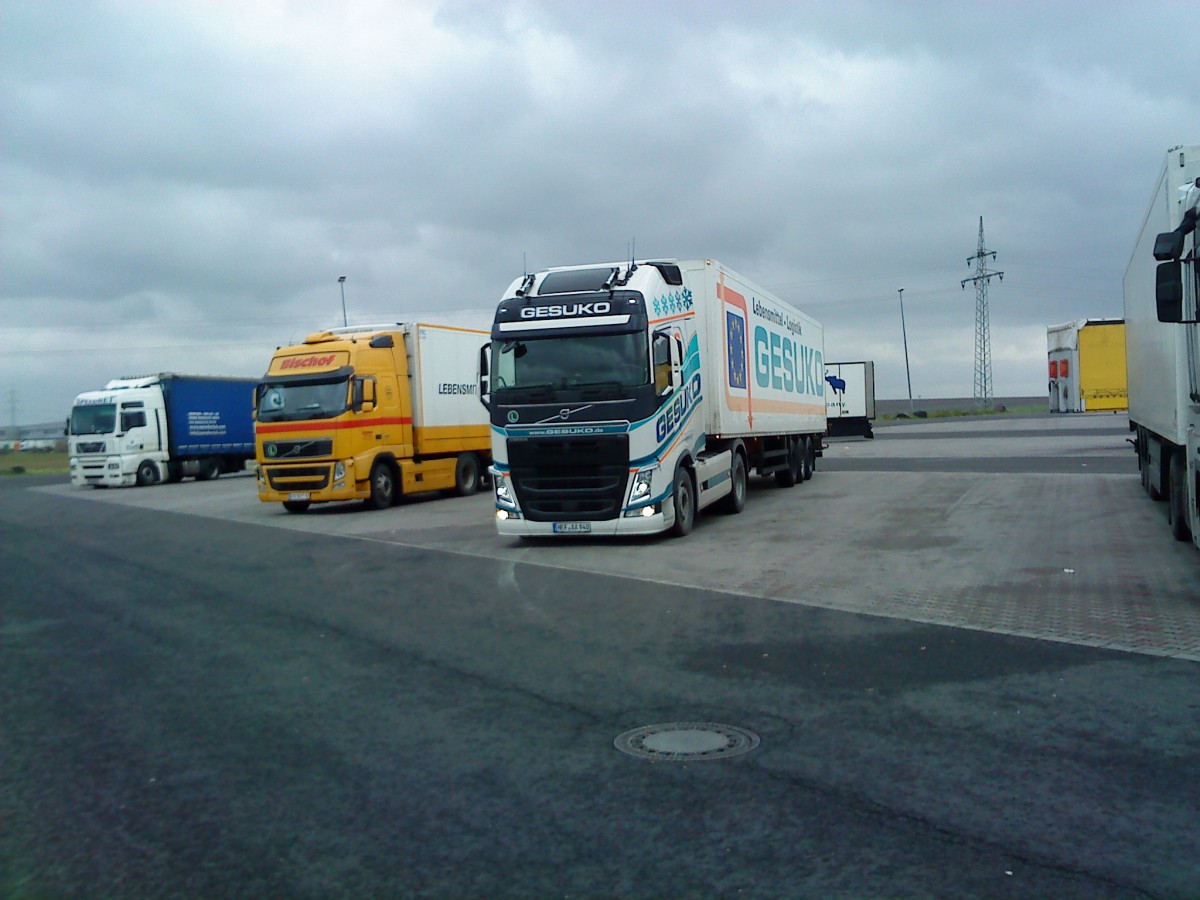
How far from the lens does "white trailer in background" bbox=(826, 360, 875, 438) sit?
4984 centimetres

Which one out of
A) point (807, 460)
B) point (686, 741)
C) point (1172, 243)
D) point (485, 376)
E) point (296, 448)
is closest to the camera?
point (686, 741)

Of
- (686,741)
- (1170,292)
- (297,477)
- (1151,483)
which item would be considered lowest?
(686,741)

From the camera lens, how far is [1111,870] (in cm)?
397

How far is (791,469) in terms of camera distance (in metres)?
24.2

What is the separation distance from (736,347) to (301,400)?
8913 mm

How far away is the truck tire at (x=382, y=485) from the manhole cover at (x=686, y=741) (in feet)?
55.6

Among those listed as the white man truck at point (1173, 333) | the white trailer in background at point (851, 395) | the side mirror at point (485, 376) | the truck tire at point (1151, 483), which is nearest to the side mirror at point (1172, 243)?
the white man truck at point (1173, 333)

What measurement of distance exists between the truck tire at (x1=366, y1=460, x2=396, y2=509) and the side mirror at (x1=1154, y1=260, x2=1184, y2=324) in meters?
15.9

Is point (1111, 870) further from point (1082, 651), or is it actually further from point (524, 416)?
point (524, 416)

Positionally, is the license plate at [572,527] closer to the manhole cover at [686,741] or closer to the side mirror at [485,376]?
the side mirror at [485,376]

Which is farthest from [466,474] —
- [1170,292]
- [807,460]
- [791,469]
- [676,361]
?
[1170,292]

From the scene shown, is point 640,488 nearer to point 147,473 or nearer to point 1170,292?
point 1170,292

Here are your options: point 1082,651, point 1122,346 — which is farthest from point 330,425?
point 1122,346

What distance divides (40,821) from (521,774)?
6.99 feet
